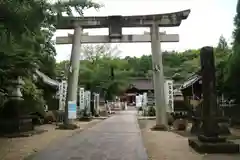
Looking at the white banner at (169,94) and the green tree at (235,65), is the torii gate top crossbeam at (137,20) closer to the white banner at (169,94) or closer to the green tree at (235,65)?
the green tree at (235,65)

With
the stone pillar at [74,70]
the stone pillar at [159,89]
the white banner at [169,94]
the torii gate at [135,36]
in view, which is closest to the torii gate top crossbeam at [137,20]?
the torii gate at [135,36]

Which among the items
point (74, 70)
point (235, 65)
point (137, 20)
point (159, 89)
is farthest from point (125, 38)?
point (235, 65)

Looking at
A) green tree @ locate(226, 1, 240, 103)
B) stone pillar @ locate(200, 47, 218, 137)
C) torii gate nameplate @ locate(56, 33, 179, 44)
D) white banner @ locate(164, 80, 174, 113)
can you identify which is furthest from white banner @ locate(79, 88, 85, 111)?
stone pillar @ locate(200, 47, 218, 137)

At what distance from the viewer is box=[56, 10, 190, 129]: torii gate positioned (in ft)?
62.5

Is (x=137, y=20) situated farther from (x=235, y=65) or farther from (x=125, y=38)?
(x=235, y=65)

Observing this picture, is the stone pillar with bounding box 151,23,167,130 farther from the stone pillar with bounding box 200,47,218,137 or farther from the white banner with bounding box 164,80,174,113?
the stone pillar with bounding box 200,47,218,137

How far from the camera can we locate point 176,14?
19.5 metres

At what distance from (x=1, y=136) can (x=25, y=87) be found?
12.6 feet

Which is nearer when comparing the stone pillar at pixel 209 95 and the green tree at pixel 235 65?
the stone pillar at pixel 209 95

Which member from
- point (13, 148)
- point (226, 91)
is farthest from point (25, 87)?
point (226, 91)

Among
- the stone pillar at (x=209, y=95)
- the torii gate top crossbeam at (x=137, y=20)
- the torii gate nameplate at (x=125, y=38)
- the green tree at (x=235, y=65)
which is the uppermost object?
the torii gate top crossbeam at (x=137, y=20)

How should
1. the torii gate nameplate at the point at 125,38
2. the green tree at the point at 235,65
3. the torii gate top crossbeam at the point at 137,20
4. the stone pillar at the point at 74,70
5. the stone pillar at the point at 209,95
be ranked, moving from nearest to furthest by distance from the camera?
the stone pillar at the point at 209,95, the green tree at the point at 235,65, the torii gate top crossbeam at the point at 137,20, the stone pillar at the point at 74,70, the torii gate nameplate at the point at 125,38

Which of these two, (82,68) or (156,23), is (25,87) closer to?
(156,23)

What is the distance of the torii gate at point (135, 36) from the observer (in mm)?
19062
